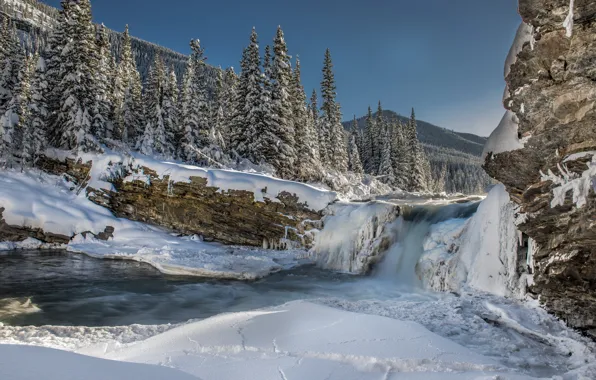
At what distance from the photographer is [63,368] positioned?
3.43 meters

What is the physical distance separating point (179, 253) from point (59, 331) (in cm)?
936

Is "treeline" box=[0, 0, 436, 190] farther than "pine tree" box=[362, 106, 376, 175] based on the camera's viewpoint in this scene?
No

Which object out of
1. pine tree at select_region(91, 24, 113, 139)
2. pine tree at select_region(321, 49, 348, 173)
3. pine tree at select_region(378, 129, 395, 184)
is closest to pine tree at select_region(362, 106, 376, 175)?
pine tree at select_region(378, 129, 395, 184)

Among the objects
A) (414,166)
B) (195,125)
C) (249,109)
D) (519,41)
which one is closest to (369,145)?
(414,166)

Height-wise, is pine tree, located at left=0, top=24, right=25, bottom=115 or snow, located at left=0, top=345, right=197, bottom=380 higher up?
pine tree, located at left=0, top=24, right=25, bottom=115

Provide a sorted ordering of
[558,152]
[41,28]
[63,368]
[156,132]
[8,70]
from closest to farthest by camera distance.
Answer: [63,368] → [558,152] → [156,132] → [8,70] → [41,28]

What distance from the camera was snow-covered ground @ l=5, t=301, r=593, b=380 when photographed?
481cm

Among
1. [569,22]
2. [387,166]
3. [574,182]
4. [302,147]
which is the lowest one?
[574,182]

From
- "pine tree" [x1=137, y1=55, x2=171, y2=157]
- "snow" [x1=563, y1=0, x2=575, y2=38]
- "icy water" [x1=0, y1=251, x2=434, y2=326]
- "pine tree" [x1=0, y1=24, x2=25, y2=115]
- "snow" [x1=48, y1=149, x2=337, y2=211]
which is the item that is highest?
"pine tree" [x1=0, y1=24, x2=25, y2=115]

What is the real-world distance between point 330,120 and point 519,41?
3672 cm

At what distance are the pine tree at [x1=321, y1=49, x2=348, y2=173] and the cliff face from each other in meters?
34.8

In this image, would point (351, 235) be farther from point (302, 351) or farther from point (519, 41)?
point (302, 351)

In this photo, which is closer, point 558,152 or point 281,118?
point 558,152

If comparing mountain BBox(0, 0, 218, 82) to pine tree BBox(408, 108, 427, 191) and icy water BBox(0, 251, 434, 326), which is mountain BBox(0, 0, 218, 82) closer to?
pine tree BBox(408, 108, 427, 191)
